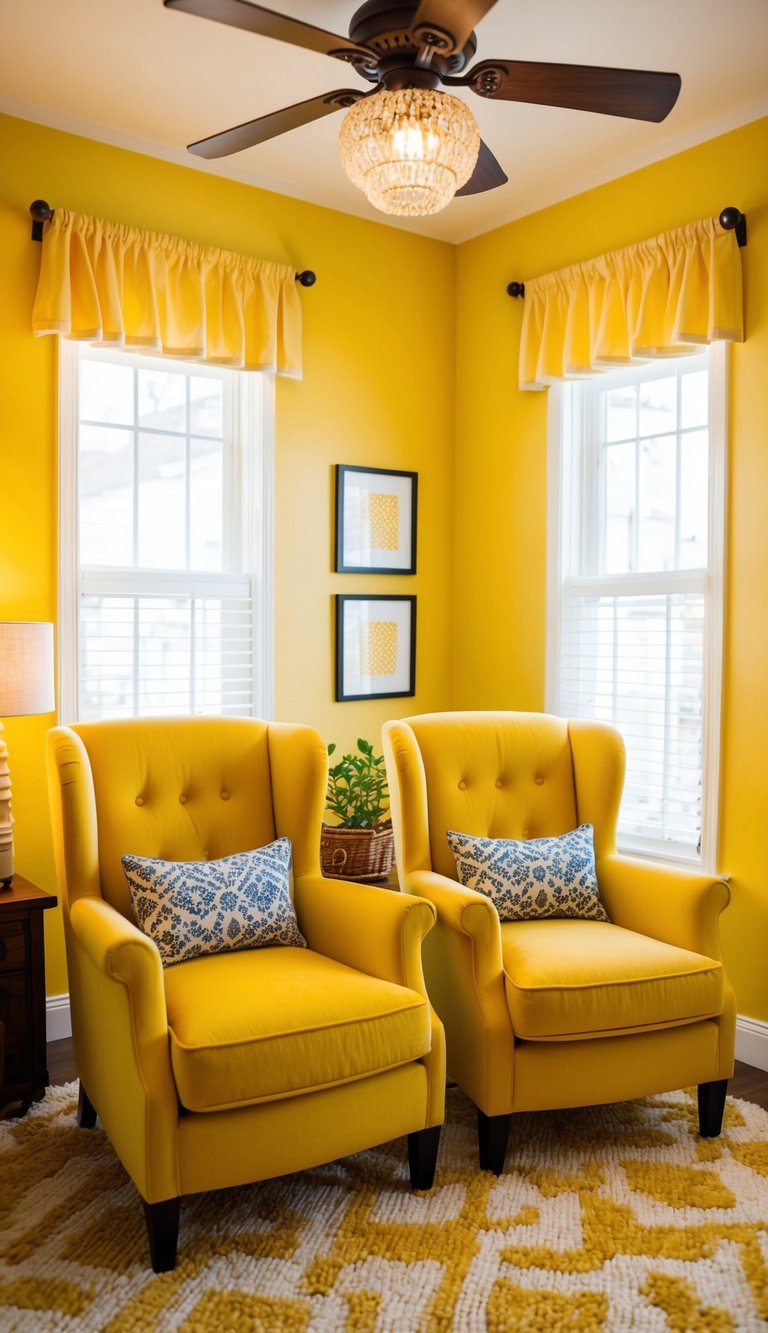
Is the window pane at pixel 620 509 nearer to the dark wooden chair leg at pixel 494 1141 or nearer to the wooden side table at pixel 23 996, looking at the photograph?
the dark wooden chair leg at pixel 494 1141

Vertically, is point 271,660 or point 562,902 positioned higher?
point 271,660

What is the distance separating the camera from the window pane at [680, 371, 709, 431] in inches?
133

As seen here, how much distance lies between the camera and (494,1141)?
243cm

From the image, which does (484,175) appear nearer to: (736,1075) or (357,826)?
(357,826)

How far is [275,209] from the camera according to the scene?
11.9 ft

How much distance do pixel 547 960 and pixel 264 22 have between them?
2.02 metres

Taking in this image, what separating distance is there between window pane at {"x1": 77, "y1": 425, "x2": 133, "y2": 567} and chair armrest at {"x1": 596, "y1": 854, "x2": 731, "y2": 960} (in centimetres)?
180

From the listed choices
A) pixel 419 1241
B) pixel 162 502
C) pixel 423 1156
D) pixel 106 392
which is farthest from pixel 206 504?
pixel 419 1241

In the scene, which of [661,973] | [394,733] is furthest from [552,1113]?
[394,733]

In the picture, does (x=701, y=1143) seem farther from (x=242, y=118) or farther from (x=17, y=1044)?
(x=242, y=118)

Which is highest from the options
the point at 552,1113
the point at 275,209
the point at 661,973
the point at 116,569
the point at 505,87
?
the point at 275,209

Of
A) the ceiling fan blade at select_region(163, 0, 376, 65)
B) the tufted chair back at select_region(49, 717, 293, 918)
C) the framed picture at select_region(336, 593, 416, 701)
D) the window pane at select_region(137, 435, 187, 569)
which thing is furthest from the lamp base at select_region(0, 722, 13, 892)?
the ceiling fan blade at select_region(163, 0, 376, 65)

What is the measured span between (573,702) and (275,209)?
79.1 inches

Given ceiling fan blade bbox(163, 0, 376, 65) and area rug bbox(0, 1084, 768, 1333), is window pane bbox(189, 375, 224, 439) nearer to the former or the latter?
ceiling fan blade bbox(163, 0, 376, 65)
